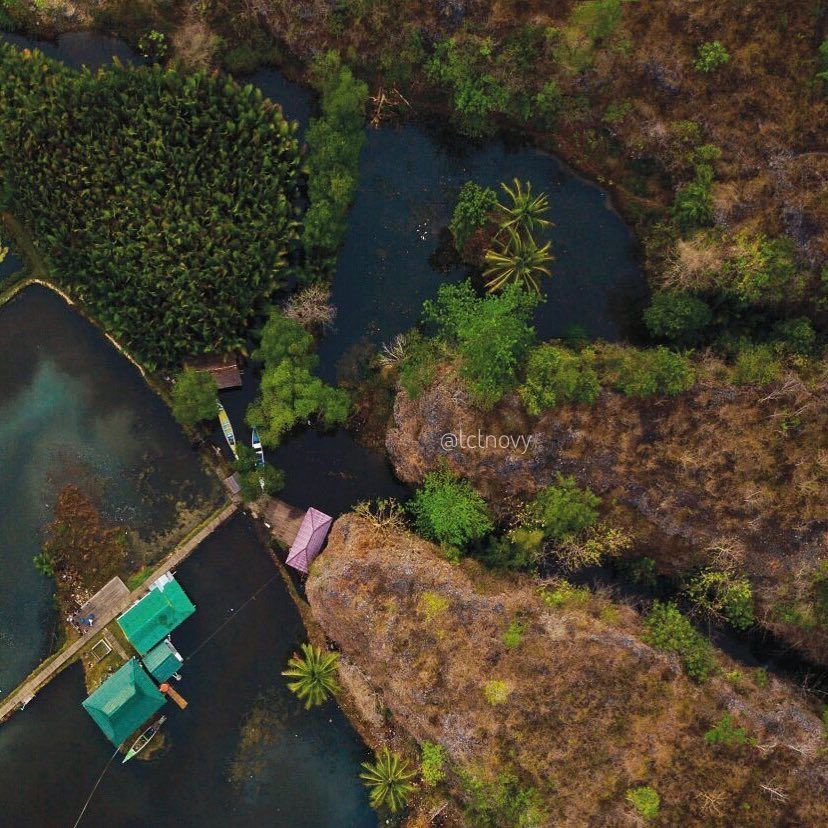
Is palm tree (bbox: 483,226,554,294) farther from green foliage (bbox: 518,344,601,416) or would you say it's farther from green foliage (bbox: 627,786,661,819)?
green foliage (bbox: 627,786,661,819)

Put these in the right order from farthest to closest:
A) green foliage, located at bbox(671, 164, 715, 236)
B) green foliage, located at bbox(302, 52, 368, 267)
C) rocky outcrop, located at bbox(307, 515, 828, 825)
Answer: green foliage, located at bbox(671, 164, 715, 236)
green foliage, located at bbox(302, 52, 368, 267)
rocky outcrop, located at bbox(307, 515, 828, 825)

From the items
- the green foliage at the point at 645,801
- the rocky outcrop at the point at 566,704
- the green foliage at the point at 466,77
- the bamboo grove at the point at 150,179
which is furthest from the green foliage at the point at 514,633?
the green foliage at the point at 466,77

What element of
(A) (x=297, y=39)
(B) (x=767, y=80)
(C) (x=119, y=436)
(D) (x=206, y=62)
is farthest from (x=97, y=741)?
(B) (x=767, y=80)

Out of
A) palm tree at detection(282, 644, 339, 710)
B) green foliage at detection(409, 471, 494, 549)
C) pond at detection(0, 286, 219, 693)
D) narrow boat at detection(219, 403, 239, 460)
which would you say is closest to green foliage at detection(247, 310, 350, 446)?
narrow boat at detection(219, 403, 239, 460)

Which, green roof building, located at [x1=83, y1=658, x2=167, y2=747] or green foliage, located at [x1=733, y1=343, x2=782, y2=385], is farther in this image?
green roof building, located at [x1=83, y1=658, x2=167, y2=747]

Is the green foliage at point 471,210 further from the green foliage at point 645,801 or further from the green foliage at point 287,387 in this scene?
the green foliage at point 645,801

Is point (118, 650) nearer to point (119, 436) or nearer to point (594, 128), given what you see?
point (119, 436)
